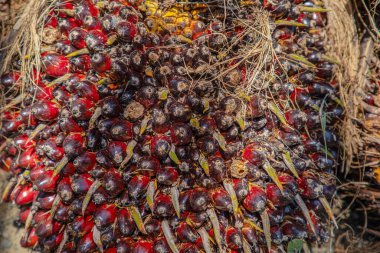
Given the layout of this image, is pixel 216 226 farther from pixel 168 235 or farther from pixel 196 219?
pixel 168 235

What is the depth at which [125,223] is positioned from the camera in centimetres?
165

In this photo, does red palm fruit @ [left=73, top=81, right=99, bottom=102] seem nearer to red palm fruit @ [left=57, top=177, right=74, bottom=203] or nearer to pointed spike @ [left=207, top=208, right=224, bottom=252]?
red palm fruit @ [left=57, top=177, right=74, bottom=203]

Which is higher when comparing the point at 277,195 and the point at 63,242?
the point at 277,195

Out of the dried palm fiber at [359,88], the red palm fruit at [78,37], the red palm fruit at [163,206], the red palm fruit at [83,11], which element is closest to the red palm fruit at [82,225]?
the red palm fruit at [163,206]

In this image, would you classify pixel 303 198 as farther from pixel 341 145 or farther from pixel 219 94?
pixel 219 94

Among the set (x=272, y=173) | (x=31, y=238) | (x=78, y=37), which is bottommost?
(x=31, y=238)

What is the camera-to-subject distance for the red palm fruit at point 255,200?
1.67m

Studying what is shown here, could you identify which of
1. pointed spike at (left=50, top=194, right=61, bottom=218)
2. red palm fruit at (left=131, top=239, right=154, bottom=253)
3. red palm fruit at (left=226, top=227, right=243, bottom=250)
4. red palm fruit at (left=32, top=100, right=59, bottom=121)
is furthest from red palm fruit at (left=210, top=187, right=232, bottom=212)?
red palm fruit at (left=32, top=100, right=59, bottom=121)

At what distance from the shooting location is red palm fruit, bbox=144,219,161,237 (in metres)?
1.66

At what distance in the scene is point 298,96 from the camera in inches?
74.2

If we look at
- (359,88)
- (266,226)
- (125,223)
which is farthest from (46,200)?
(359,88)

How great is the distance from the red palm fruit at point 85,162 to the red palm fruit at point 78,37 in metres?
0.47

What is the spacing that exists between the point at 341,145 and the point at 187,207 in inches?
40.6

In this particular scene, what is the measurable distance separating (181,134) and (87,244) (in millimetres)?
643
